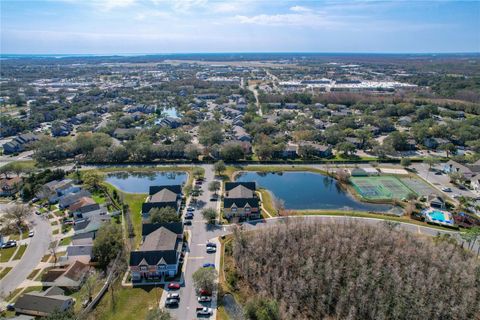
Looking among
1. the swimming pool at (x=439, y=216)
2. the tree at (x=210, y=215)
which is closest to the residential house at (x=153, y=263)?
the tree at (x=210, y=215)

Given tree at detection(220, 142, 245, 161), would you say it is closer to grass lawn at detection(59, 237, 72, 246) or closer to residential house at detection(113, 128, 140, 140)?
residential house at detection(113, 128, 140, 140)

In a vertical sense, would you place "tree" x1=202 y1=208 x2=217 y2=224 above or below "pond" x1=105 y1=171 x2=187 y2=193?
above

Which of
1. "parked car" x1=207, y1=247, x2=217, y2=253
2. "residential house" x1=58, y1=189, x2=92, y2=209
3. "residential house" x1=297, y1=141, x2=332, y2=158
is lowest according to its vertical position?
"parked car" x1=207, y1=247, x2=217, y2=253

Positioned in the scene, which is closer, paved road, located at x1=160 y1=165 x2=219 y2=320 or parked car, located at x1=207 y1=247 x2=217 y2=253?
paved road, located at x1=160 y1=165 x2=219 y2=320

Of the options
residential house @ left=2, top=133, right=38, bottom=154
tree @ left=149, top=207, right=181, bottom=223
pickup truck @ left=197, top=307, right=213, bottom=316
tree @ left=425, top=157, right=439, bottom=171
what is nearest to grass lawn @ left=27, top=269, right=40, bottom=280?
tree @ left=149, top=207, right=181, bottom=223

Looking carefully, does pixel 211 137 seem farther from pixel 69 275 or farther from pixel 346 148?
pixel 69 275

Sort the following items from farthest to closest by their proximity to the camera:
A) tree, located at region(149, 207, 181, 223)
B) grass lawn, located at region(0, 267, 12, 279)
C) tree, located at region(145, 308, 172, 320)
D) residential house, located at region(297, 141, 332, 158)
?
residential house, located at region(297, 141, 332, 158), tree, located at region(149, 207, 181, 223), grass lawn, located at region(0, 267, 12, 279), tree, located at region(145, 308, 172, 320)

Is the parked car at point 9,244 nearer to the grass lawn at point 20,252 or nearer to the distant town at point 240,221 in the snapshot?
the distant town at point 240,221
